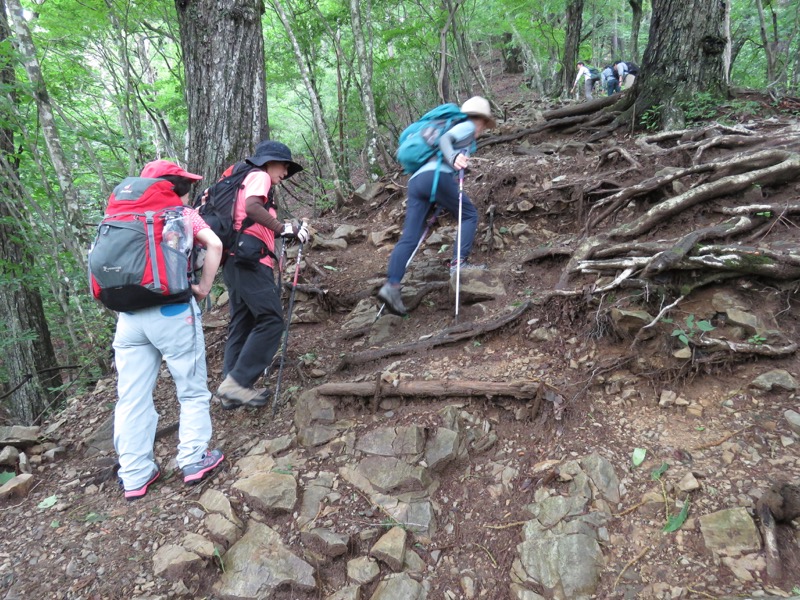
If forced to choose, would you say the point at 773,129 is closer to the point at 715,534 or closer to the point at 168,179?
the point at 715,534

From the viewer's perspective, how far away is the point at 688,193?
186 inches

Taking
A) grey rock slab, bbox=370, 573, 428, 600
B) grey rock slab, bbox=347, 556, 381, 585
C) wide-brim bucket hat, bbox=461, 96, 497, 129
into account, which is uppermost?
wide-brim bucket hat, bbox=461, 96, 497, 129

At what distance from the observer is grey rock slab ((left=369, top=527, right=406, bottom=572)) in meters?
2.90

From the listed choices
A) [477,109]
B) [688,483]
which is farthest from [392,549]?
[477,109]

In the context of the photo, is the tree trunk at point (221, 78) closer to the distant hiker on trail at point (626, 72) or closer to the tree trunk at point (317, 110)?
the tree trunk at point (317, 110)

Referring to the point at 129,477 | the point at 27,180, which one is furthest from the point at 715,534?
the point at 27,180

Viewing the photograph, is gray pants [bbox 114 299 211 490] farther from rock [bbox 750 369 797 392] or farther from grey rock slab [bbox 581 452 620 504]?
rock [bbox 750 369 797 392]

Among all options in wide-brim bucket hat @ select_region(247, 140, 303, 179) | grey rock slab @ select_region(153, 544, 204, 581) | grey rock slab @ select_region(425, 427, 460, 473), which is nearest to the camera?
grey rock slab @ select_region(153, 544, 204, 581)

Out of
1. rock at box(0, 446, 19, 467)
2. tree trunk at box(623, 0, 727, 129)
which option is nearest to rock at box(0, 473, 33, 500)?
rock at box(0, 446, 19, 467)

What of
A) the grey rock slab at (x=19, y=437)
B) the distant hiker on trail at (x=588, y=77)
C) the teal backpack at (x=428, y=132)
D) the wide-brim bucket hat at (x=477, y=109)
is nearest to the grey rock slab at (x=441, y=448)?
the teal backpack at (x=428, y=132)

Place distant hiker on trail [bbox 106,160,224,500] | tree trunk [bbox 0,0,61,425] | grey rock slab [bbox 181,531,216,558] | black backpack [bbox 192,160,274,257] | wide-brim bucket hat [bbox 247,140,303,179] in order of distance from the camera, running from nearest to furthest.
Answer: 1. grey rock slab [bbox 181,531,216,558]
2. distant hiker on trail [bbox 106,160,224,500]
3. black backpack [bbox 192,160,274,257]
4. wide-brim bucket hat [bbox 247,140,303,179]
5. tree trunk [bbox 0,0,61,425]

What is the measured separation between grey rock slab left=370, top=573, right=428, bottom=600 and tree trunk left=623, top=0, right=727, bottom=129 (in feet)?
24.8

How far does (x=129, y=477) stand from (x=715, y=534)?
3.89 meters

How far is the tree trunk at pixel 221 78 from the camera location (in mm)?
5363
